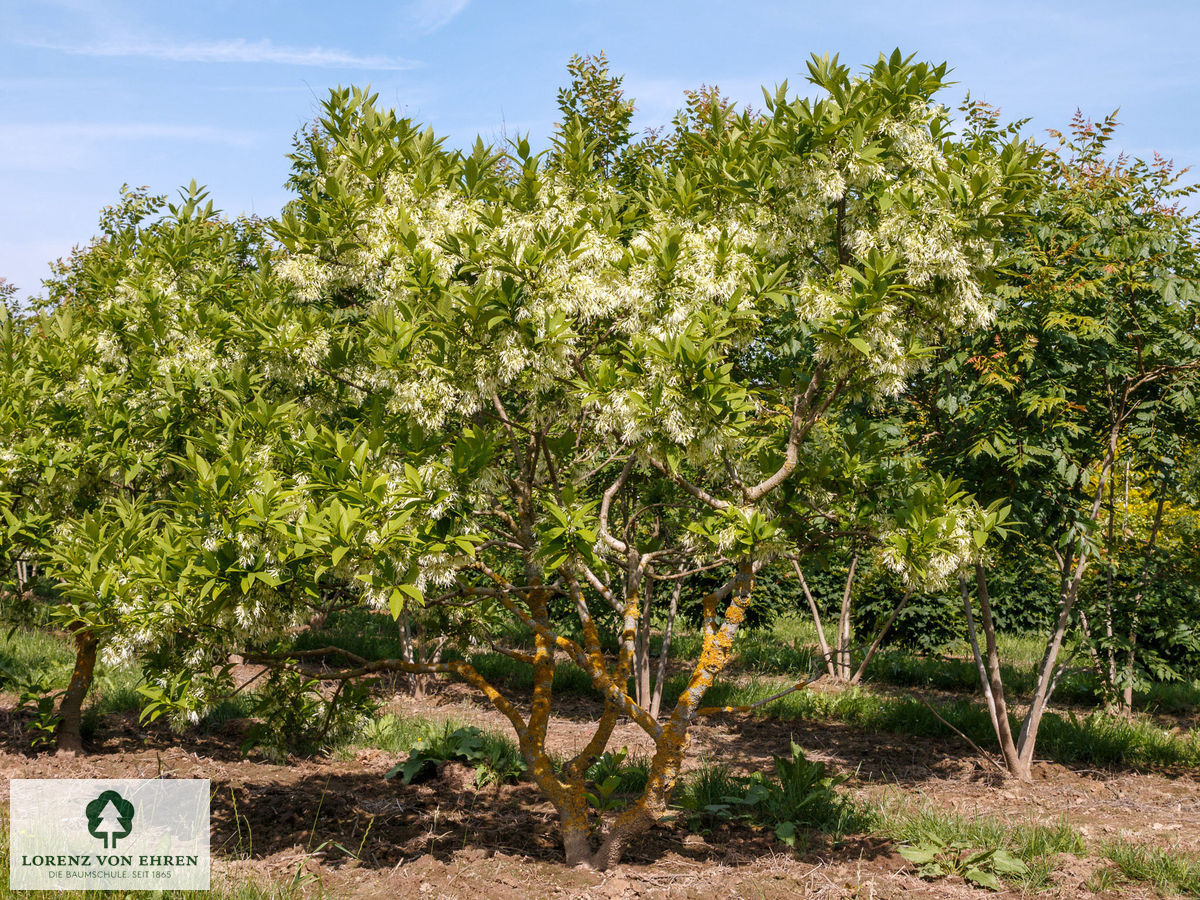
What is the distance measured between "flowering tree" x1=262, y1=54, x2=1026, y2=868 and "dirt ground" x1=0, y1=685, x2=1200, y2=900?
49 cm

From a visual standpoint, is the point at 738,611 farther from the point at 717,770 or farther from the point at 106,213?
the point at 106,213

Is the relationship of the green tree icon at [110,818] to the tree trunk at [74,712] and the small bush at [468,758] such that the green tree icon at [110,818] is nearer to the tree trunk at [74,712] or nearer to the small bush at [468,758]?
the tree trunk at [74,712]

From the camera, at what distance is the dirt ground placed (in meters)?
4.43

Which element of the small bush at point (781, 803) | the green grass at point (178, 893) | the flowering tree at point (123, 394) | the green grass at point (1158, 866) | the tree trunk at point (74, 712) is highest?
the flowering tree at point (123, 394)

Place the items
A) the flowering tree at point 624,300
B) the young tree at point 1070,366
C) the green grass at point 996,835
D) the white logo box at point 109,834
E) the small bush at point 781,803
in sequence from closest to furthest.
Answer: the flowering tree at point 624,300
the white logo box at point 109,834
the green grass at point 996,835
the small bush at point 781,803
the young tree at point 1070,366

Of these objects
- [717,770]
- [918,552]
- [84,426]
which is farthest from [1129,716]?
[84,426]

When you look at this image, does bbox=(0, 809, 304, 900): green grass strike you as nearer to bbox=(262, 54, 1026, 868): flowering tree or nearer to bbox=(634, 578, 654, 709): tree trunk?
bbox=(262, 54, 1026, 868): flowering tree

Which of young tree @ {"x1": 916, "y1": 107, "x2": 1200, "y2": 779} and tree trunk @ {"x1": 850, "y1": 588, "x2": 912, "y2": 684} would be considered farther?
tree trunk @ {"x1": 850, "y1": 588, "x2": 912, "y2": 684}

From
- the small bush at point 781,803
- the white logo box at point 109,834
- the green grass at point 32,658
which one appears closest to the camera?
the white logo box at point 109,834

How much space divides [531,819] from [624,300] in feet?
11.5

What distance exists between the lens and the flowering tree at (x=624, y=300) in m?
3.80

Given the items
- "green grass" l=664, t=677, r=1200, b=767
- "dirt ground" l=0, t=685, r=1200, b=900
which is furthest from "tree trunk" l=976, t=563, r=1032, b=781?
"green grass" l=664, t=677, r=1200, b=767

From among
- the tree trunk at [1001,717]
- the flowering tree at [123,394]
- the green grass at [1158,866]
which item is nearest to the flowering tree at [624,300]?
the flowering tree at [123,394]

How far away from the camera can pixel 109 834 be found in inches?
187
